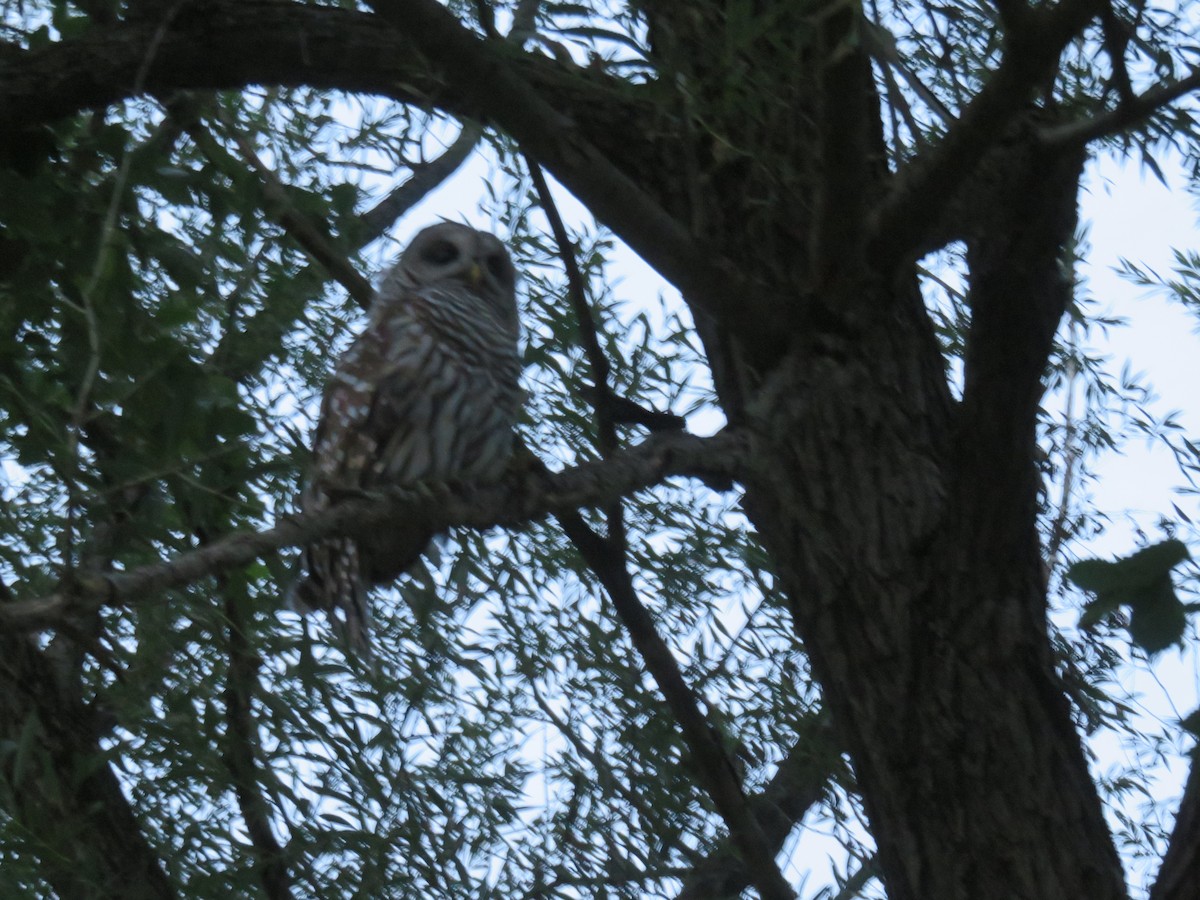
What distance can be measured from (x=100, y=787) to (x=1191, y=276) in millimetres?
1754

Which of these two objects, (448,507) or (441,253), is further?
(441,253)

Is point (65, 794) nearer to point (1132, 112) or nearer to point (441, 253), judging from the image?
point (441, 253)

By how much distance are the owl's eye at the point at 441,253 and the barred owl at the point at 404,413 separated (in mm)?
323

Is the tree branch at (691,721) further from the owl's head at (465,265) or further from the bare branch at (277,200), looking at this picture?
the owl's head at (465,265)

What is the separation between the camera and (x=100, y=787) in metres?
2.29

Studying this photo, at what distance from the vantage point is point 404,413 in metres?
2.74

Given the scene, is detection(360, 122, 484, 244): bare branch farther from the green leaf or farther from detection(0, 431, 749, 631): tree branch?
the green leaf

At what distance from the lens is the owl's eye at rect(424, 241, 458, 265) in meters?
3.31

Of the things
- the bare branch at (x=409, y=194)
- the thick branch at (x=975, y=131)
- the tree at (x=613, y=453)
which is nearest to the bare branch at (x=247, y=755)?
the tree at (x=613, y=453)

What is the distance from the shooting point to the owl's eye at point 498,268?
3.21 m

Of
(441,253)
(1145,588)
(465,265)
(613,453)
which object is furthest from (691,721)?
(441,253)

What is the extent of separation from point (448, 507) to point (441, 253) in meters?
1.57

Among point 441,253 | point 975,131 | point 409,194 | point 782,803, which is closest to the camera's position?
A: point 975,131

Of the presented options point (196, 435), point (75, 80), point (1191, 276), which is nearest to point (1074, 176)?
point (1191, 276)
